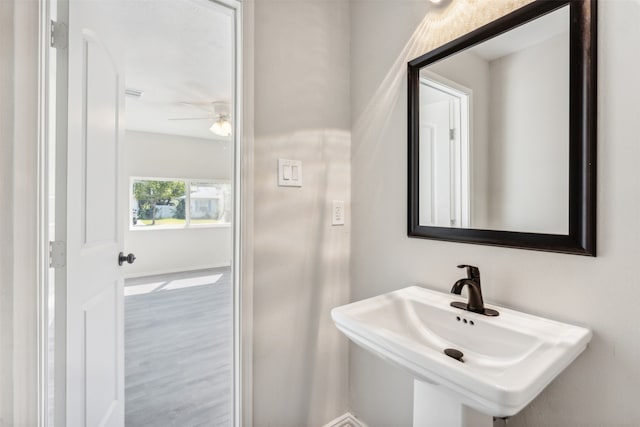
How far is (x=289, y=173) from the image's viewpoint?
1.39 metres

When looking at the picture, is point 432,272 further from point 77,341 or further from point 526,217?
point 77,341

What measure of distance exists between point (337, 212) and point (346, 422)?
1106 millimetres

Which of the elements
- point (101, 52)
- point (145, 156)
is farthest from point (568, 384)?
point (145, 156)

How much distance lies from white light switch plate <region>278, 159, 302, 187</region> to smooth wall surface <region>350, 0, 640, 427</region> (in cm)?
33

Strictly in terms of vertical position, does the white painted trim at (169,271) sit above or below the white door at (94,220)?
below

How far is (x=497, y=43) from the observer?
3.34ft

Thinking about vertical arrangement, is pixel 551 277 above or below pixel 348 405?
above

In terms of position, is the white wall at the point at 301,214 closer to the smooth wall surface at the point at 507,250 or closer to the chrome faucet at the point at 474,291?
the smooth wall surface at the point at 507,250

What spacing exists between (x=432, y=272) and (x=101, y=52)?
1.69 meters

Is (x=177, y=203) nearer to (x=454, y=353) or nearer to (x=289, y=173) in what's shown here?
(x=289, y=173)

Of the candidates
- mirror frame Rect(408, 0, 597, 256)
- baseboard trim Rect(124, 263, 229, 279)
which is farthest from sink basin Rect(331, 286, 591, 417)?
baseboard trim Rect(124, 263, 229, 279)

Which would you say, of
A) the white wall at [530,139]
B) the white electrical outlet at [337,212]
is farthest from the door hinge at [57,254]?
the white wall at [530,139]

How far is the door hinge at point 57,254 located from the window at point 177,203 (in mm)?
4234

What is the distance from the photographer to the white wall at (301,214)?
1.34 m
